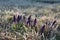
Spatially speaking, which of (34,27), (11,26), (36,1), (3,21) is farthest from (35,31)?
(36,1)

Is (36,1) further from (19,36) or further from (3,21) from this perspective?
(19,36)

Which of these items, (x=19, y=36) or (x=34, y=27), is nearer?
(x=19, y=36)

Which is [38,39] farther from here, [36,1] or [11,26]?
[36,1]

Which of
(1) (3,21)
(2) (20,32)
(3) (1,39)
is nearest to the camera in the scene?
(3) (1,39)

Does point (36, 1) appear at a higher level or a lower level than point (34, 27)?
lower

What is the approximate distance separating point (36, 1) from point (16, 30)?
9086mm

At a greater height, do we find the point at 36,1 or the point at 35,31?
the point at 35,31

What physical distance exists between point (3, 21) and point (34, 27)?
3.69ft

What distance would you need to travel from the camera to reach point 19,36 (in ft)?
20.5

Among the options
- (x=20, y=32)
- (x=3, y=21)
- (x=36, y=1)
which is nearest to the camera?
(x=20, y=32)

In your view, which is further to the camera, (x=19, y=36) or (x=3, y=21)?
(x=3, y=21)

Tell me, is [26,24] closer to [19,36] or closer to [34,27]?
[34,27]

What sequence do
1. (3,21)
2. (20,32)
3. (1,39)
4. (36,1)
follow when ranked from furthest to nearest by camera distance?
(36,1)
(3,21)
(20,32)
(1,39)

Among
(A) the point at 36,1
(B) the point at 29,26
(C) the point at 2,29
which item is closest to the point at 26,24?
(B) the point at 29,26
